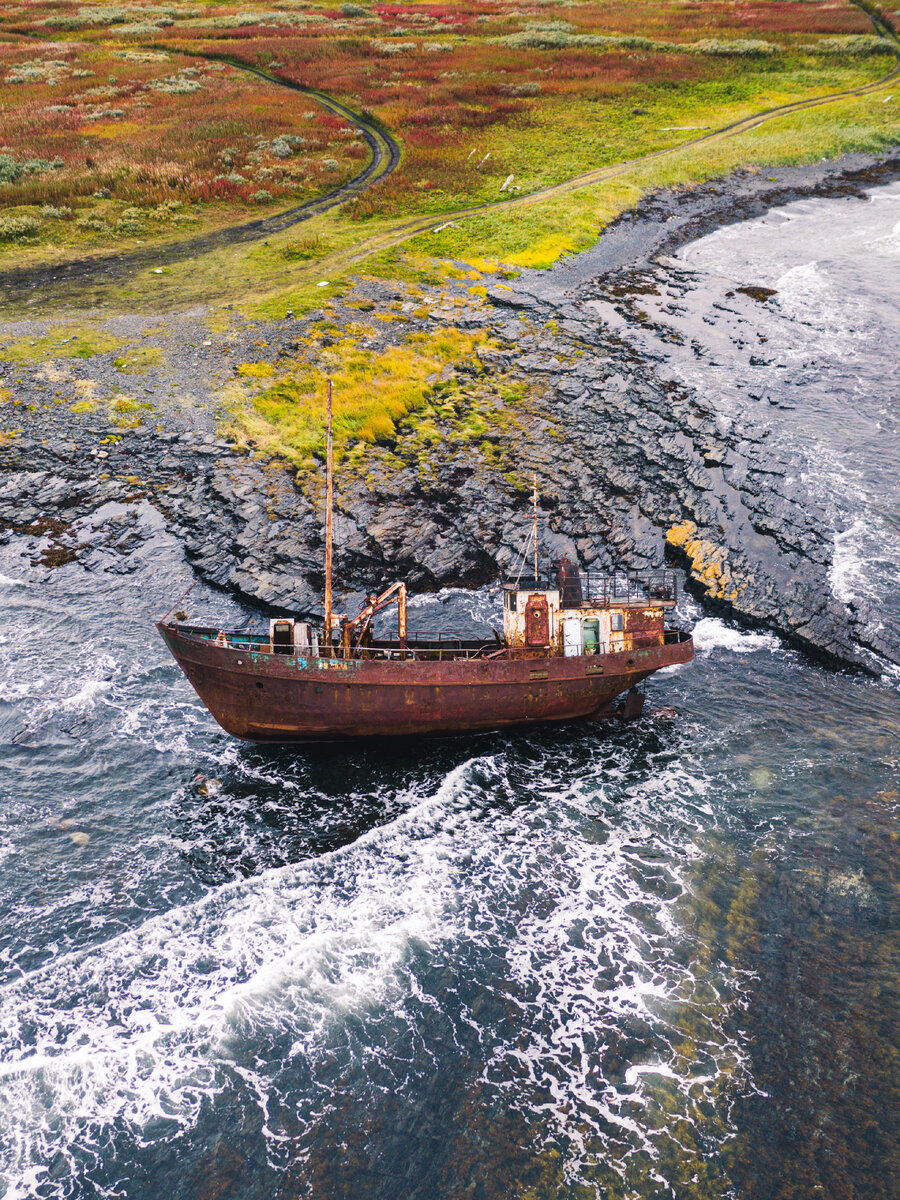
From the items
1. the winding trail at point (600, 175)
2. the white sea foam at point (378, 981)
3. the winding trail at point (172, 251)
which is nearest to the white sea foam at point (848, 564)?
the white sea foam at point (378, 981)

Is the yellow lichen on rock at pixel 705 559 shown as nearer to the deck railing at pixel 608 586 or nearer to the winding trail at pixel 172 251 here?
the deck railing at pixel 608 586

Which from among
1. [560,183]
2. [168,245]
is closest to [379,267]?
[168,245]

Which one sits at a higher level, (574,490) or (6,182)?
(6,182)

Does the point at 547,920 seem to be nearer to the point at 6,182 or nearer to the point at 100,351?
the point at 100,351

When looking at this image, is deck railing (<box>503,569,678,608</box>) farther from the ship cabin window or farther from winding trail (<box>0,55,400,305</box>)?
winding trail (<box>0,55,400,305</box>)

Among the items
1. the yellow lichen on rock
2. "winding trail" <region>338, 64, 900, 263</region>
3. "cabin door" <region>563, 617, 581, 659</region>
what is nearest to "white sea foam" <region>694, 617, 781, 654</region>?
the yellow lichen on rock

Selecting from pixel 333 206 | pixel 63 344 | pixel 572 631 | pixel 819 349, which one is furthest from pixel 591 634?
pixel 333 206
